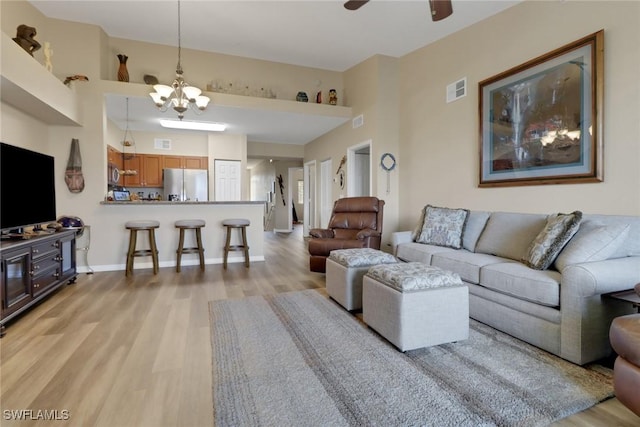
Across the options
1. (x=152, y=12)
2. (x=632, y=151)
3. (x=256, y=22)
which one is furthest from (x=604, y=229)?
(x=152, y=12)

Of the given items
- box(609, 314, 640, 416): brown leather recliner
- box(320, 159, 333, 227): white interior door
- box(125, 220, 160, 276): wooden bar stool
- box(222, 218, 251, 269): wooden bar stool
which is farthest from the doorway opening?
box(609, 314, 640, 416): brown leather recliner

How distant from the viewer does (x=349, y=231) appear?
4434mm

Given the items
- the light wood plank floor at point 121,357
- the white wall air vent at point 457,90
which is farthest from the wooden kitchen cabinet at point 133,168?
the white wall air vent at point 457,90

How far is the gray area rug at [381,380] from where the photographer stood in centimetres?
142

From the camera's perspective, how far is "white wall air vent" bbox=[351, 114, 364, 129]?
5464mm

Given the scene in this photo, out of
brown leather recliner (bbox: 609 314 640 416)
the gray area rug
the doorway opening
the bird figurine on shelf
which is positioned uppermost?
the bird figurine on shelf

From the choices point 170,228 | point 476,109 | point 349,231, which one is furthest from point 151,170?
point 476,109

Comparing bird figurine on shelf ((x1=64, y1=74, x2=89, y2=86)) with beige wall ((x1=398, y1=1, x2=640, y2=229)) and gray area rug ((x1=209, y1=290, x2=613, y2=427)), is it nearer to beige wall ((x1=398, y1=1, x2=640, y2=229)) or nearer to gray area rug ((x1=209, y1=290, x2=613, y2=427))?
gray area rug ((x1=209, y1=290, x2=613, y2=427))

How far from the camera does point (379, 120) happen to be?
16.6 feet

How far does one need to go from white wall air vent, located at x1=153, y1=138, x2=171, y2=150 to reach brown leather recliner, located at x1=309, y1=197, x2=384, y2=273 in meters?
4.49

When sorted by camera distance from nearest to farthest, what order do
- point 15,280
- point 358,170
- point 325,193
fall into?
point 15,280
point 358,170
point 325,193

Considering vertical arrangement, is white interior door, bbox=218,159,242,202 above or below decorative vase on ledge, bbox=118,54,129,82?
below

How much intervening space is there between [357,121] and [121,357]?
485cm

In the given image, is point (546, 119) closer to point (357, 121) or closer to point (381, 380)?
point (381, 380)
